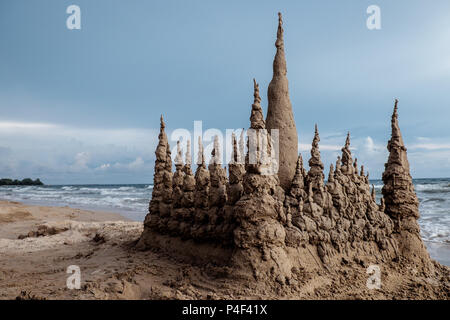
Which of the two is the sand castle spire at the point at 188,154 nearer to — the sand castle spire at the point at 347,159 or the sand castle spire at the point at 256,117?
the sand castle spire at the point at 256,117

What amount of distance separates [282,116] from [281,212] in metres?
2.24

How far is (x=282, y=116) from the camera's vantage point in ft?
22.1

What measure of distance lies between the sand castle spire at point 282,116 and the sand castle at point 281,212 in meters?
0.02

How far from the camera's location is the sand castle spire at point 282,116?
6.56 metres

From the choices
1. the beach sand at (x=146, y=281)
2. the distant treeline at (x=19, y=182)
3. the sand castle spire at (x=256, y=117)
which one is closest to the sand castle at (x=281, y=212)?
the sand castle spire at (x=256, y=117)

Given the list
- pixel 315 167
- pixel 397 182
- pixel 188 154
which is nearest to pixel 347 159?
pixel 397 182

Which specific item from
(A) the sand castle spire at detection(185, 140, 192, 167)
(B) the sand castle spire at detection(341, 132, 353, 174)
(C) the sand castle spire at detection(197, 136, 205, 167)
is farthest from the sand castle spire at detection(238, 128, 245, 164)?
(B) the sand castle spire at detection(341, 132, 353, 174)

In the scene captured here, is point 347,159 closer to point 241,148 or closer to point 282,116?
point 282,116

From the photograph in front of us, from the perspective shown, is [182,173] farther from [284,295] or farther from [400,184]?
[400,184]
